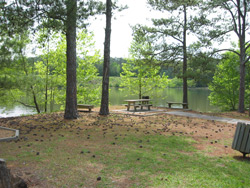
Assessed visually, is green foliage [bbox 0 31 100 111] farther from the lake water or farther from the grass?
the grass

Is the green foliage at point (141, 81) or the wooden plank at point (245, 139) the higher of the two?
the green foliage at point (141, 81)

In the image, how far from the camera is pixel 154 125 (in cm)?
885

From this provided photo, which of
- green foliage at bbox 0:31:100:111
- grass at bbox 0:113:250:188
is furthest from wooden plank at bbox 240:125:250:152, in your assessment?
green foliage at bbox 0:31:100:111

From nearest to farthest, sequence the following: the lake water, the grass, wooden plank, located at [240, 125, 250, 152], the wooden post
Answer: the wooden post → the grass → wooden plank, located at [240, 125, 250, 152] → the lake water

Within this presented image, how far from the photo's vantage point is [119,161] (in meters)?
4.54

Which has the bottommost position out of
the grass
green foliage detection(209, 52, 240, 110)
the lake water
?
the lake water

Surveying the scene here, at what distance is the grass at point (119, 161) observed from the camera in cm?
364

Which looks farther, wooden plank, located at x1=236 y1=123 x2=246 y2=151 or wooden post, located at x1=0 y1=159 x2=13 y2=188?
wooden plank, located at x1=236 y1=123 x2=246 y2=151

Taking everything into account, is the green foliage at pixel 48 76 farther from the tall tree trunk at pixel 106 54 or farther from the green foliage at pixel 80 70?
the tall tree trunk at pixel 106 54

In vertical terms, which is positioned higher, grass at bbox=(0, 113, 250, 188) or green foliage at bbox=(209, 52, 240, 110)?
green foliage at bbox=(209, 52, 240, 110)

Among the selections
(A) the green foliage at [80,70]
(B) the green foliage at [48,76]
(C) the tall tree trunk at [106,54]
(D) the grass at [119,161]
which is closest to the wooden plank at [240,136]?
(D) the grass at [119,161]

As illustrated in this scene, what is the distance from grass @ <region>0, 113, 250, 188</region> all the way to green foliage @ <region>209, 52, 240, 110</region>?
1735 centimetres

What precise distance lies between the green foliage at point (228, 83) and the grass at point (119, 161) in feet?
56.9

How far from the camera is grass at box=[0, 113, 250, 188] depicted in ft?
12.0
